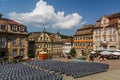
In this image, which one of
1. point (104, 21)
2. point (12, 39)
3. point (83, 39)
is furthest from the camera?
point (83, 39)

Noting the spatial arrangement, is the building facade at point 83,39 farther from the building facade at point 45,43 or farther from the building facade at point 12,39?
the building facade at point 12,39

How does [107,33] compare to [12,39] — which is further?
[107,33]

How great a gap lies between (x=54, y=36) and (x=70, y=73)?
52.8m

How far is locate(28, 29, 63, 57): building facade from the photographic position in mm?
69188

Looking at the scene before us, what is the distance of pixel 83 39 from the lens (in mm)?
65750

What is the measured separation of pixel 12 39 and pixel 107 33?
2749 centimetres

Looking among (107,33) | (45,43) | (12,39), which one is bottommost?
(45,43)

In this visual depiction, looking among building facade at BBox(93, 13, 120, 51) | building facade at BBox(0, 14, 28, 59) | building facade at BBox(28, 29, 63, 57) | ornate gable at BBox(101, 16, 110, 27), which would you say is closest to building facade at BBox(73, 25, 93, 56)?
building facade at BBox(93, 13, 120, 51)

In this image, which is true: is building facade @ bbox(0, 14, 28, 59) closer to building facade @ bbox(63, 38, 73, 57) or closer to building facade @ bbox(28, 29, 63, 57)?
building facade @ bbox(28, 29, 63, 57)

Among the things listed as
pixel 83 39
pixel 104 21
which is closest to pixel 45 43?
pixel 83 39

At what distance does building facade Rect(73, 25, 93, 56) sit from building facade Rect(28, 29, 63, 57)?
999 centimetres

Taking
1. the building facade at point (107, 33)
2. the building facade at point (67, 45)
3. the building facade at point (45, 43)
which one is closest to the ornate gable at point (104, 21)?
the building facade at point (107, 33)

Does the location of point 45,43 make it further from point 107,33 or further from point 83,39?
point 107,33

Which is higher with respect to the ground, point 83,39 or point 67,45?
point 83,39
